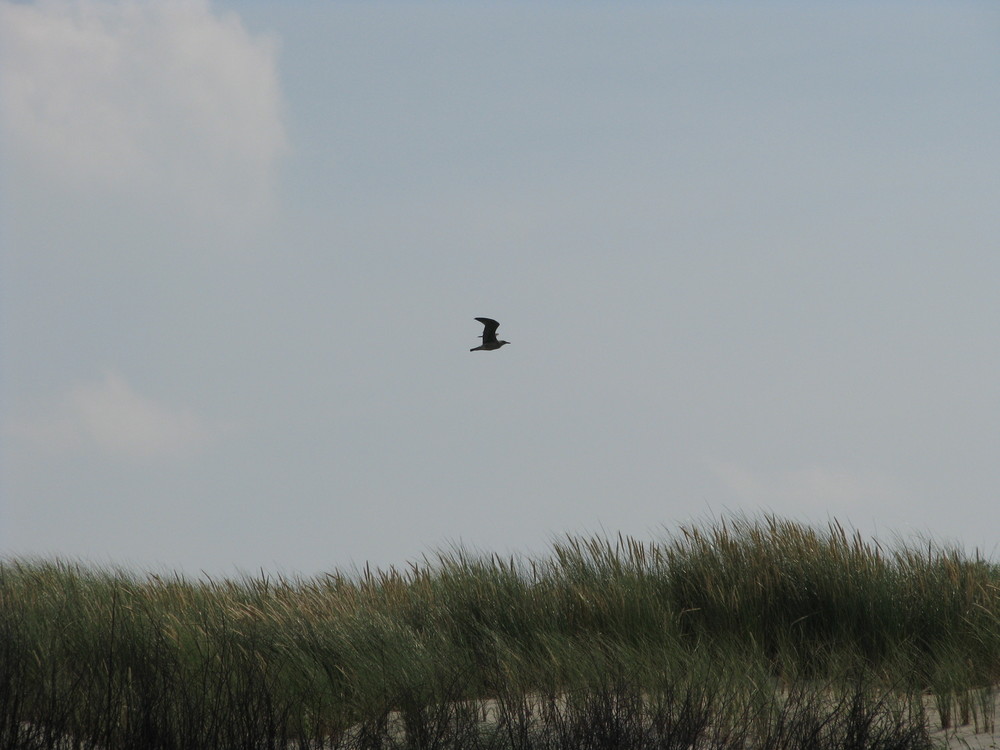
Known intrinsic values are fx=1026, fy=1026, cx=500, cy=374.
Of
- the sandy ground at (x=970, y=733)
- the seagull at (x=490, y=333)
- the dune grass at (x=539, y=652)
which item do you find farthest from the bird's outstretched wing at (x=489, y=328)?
the sandy ground at (x=970, y=733)

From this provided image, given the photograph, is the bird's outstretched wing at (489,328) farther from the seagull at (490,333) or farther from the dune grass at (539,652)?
the dune grass at (539,652)

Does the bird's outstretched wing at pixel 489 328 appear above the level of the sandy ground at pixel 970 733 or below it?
above

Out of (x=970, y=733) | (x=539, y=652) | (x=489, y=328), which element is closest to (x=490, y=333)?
(x=489, y=328)

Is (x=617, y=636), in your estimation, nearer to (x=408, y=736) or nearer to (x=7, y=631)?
(x=408, y=736)

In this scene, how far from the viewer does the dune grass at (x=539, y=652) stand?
21.1 ft

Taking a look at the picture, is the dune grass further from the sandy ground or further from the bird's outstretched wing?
the bird's outstretched wing

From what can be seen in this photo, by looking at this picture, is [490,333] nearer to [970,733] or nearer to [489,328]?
[489,328]

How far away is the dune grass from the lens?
6438 mm

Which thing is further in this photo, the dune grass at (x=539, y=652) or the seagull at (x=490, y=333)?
the seagull at (x=490, y=333)

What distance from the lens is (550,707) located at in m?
6.61

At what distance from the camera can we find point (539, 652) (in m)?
8.40

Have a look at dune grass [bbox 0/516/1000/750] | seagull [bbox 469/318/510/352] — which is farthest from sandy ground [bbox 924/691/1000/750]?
seagull [bbox 469/318/510/352]

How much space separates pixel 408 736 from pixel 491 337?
3076 millimetres

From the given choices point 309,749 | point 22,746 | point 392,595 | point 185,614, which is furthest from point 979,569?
point 22,746
